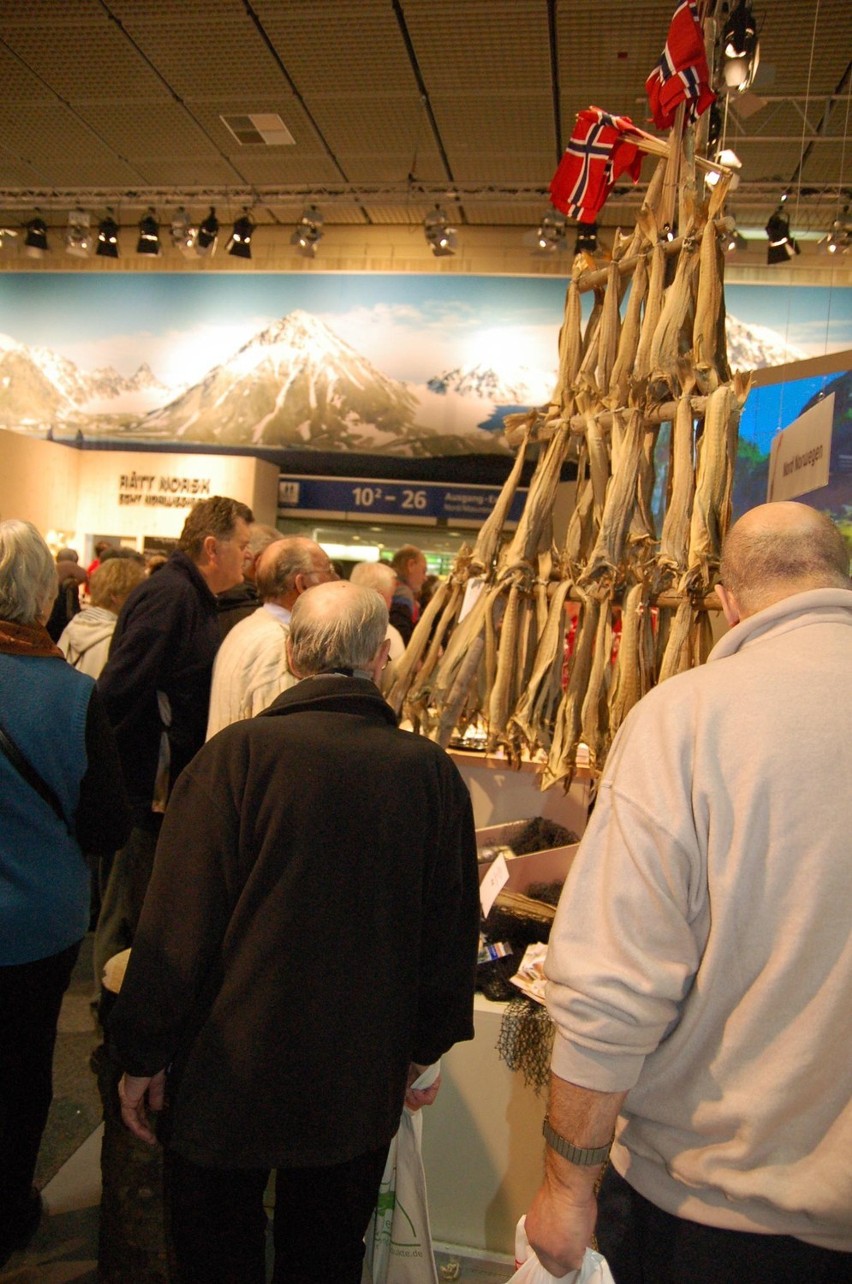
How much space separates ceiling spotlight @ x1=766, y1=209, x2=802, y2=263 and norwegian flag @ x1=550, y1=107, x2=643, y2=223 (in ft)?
16.9

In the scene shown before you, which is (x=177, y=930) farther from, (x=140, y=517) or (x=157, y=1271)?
(x=140, y=517)

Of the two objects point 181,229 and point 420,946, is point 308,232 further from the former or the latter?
Answer: point 420,946

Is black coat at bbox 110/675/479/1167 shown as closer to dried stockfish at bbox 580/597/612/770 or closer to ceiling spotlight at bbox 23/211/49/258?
dried stockfish at bbox 580/597/612/770

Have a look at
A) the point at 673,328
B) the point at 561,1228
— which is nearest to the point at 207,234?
the point at 673,328

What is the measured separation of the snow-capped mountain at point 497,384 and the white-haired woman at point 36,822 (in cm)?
812

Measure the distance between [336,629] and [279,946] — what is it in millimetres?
595

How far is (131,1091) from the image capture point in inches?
66.6

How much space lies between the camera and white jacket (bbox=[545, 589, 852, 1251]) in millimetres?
1220

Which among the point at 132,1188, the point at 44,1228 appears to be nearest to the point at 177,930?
the point at 132,1188

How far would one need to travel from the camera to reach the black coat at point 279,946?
1.59m

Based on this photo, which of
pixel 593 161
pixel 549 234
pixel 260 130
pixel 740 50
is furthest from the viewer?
pixel 549 234

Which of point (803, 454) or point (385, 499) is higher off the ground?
point (385, 499)

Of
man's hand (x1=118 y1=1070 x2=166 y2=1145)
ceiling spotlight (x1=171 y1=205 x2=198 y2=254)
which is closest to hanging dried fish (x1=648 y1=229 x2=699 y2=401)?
man's hand (x1=118 y1=1070 x2=166 y2=1145)

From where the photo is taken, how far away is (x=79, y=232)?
30.7ft
